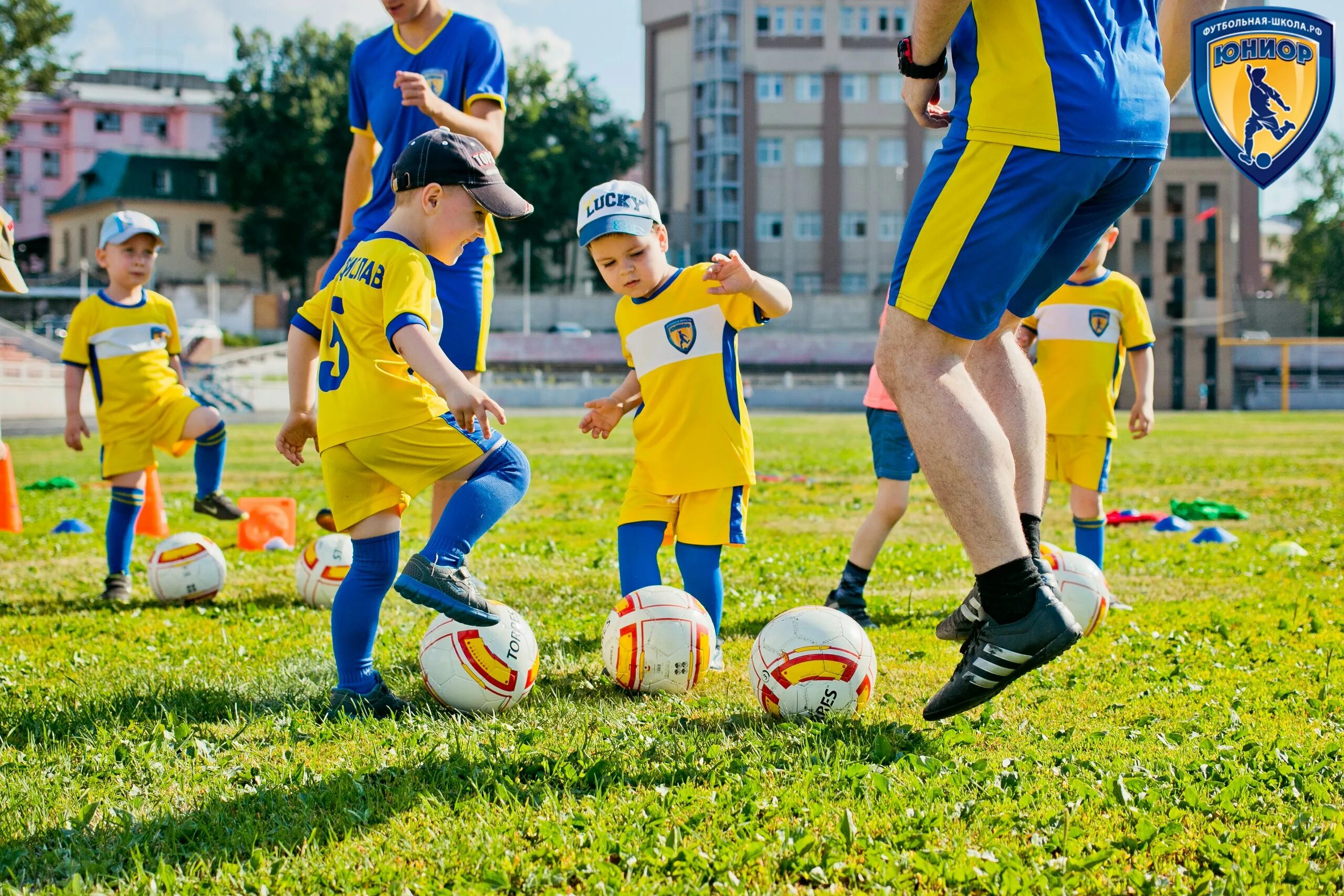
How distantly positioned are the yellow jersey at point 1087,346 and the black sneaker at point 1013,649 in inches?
152

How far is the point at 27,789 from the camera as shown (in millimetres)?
3221

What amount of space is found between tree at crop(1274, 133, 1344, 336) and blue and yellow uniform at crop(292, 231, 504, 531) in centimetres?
8196

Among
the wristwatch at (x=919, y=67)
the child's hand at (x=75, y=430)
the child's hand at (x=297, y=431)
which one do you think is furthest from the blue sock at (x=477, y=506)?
the child's hand at (x=75, y=430)

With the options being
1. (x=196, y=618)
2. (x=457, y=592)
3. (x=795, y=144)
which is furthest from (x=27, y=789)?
(x=795, y=144)

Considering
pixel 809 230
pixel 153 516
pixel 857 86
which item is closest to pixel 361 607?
pixel 153 516

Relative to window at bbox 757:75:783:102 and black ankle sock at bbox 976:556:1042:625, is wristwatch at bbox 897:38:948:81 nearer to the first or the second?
black ankle sock at bbox 976:556:1042:625

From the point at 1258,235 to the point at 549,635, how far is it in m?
91.3

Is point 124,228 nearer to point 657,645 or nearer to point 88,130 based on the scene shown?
point 657,645

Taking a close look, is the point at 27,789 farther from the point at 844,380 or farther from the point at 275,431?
the point at 844,380

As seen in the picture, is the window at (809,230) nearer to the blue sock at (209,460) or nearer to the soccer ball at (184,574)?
the blue sock at (209,460)

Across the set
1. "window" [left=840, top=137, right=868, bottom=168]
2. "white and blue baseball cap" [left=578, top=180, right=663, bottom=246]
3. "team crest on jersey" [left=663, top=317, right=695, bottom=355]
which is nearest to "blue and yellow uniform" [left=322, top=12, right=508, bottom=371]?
"white and blue baseball cap" [left=578, top=180, right=663, bottom=246]

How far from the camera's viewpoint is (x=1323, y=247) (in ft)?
256

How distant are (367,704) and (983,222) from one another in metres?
2.53

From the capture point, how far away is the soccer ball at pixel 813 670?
12.9ft
